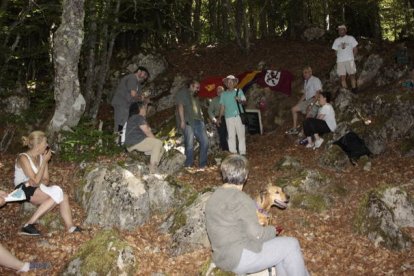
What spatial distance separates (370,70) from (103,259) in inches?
512

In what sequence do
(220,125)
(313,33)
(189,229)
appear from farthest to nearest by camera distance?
(313,33) → (220,125) → (189,229)

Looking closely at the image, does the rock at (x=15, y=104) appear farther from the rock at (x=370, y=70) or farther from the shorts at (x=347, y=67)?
the rock at (x=370, y=70)

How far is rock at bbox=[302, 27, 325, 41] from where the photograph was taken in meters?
19.7

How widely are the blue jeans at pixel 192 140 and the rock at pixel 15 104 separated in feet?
25.9


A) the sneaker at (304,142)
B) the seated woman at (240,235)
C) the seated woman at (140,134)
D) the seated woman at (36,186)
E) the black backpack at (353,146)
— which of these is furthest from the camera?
the sneaker at (304,142)

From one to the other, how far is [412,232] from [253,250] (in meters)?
4.16

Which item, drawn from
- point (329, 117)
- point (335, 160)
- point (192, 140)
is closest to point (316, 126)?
point (329, 117)

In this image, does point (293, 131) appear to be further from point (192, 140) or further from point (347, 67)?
point (192, 140)

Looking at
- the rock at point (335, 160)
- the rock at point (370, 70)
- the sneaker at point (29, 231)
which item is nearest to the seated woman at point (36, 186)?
the sneaker at point (29, 231)

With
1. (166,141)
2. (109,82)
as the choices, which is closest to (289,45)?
(109,82)

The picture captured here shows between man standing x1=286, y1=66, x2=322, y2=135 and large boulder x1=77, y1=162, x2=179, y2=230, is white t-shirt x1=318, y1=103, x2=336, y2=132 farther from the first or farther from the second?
large boulder x1=77, y1=162, x2=179, y2=230

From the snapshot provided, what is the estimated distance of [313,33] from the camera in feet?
65.2

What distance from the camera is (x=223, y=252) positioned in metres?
4.27

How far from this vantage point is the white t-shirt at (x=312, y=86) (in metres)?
12.3
